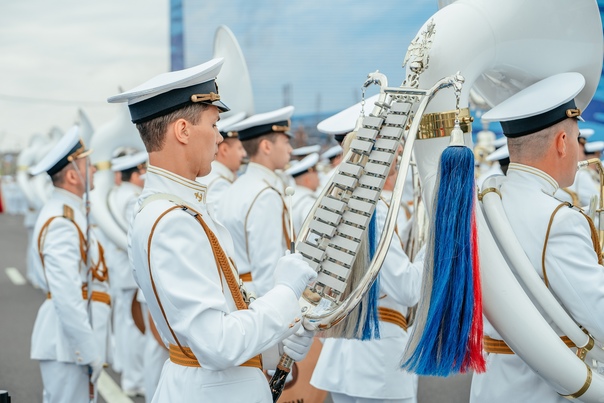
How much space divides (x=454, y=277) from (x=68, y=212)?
2685 mm

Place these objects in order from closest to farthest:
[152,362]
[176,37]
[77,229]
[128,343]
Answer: [77,229], [152,362], [128,343], [176,37]

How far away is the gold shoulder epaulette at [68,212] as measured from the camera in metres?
4.34

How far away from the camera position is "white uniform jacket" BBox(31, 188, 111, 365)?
4.09 metres

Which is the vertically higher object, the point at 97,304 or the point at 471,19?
the point at 471,19

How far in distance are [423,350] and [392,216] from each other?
1.45ft

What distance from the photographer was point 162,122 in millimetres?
2475

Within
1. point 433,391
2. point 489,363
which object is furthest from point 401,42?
point 489,363

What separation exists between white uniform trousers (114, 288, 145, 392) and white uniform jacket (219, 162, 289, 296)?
2146mm

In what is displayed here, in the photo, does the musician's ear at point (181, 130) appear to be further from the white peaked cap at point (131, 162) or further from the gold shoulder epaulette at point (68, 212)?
the white peaked cap at point (131, 162)

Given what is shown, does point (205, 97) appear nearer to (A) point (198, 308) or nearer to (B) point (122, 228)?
(A) point (198, 308)

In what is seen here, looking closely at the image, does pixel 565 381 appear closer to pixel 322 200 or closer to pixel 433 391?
pixel 322 200

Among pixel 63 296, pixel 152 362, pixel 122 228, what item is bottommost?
pixel 152 362

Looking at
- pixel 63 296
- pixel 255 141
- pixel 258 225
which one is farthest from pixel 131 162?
Answer: pixel 63 296

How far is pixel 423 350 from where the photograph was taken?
7.82 ft
